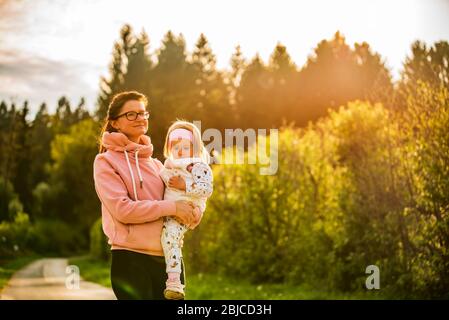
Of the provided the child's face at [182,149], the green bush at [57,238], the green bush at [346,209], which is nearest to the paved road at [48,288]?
the green bush at [346,209]

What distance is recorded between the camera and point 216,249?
54.9 feet

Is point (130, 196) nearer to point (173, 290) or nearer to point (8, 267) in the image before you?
point (173, 290)

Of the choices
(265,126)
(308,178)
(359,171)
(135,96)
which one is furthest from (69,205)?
(135,96)

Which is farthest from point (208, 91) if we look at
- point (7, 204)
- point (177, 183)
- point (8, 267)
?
point (177, 183)

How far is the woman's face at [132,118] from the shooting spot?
3131 millimetres

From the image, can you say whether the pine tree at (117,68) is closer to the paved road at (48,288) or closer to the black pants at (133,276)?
the paved road at (48,288)

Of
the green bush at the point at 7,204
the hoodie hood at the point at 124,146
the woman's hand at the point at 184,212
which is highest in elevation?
the green bush at the point at 7,204

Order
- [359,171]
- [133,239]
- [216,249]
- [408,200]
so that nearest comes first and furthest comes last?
[133,239] → [408,200] → [359,171] → [216,249]

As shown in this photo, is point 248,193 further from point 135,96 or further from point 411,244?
point 135,96

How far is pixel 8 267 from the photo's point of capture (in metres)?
18.2

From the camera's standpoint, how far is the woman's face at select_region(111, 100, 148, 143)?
10.3 feet

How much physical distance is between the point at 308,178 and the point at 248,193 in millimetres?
1525

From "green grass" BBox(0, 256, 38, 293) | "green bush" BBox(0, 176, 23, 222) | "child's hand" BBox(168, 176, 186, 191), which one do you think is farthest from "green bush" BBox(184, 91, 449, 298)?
"child's hand" BBox(168, 176, 186, 191)

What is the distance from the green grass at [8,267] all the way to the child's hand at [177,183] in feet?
35.5
